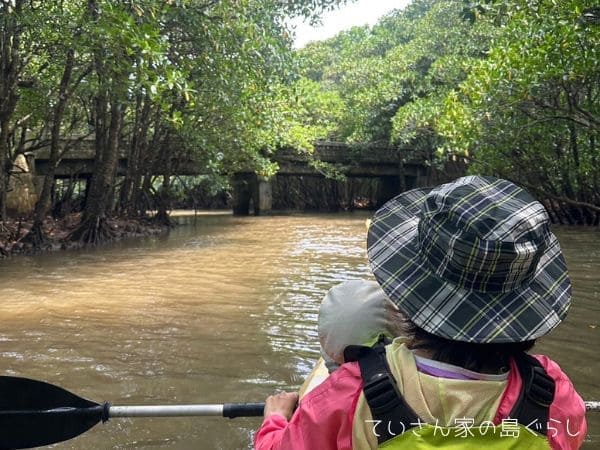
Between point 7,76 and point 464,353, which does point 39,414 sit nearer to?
point 464,353

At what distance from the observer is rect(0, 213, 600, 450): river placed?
301 centimetres

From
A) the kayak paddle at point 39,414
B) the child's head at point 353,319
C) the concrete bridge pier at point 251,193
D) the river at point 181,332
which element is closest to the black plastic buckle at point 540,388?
the child's head at point 353,319

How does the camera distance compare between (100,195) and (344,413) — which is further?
(100,195)

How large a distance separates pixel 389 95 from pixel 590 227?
370 inches

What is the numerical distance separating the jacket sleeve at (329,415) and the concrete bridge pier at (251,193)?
18.9 m

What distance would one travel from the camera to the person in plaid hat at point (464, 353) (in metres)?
1.00

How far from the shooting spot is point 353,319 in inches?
62.9

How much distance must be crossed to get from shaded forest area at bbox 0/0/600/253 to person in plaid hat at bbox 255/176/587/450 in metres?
4.35

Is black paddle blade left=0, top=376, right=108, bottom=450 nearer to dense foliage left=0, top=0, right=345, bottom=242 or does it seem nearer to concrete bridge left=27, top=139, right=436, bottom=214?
dense foliage left=0, top=0, right=345, bottom=242

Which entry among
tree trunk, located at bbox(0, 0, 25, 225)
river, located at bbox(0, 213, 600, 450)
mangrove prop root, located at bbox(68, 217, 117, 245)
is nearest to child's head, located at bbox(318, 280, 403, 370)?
river, located at bbox(0, 213, 600, 450)

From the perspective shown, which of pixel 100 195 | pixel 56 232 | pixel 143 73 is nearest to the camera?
pixel 143 73

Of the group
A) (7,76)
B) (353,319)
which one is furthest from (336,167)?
(353,319)

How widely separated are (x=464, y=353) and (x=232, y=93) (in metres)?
9.01

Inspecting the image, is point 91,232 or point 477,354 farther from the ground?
point 477,354
